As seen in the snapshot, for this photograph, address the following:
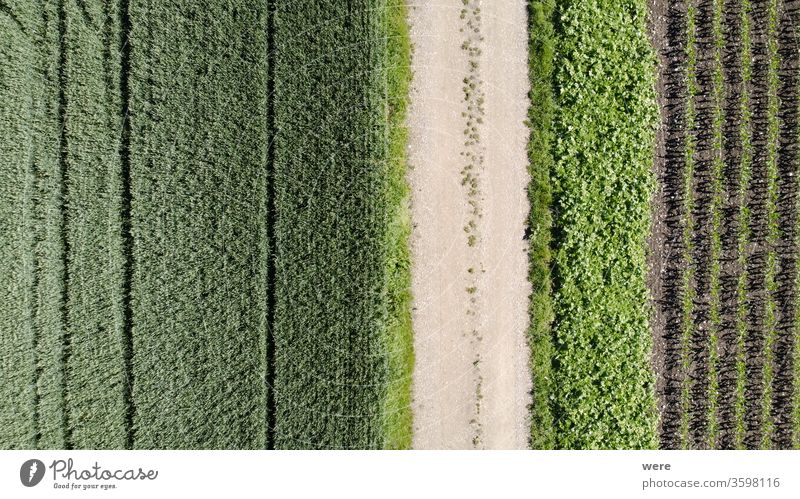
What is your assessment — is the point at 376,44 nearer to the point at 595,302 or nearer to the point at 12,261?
the point at 595,302

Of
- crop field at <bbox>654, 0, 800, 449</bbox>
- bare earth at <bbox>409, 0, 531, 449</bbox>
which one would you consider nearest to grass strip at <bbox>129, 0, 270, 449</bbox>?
bare earth at <bbox>409, 0, 531, 449</bbox>
